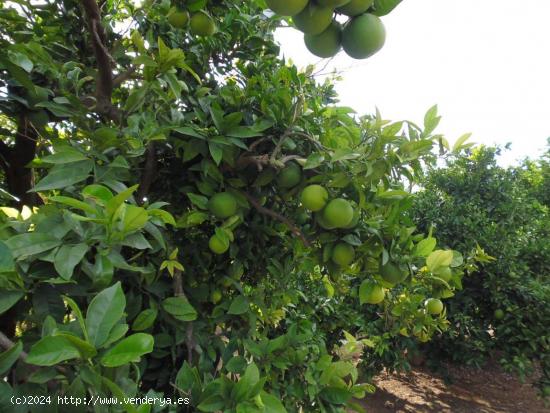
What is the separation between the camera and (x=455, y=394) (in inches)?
217

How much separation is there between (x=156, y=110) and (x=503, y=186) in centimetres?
537

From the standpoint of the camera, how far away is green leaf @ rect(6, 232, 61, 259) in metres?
0.86

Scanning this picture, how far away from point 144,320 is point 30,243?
0.48 meters

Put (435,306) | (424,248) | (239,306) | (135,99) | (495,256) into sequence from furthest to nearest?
(495,256)
(435,306)
(239,306)
(424,248)
(135,99)

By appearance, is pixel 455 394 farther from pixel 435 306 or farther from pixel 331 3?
pixel 331 3

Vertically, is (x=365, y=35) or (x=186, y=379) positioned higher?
(x=365, y=35)

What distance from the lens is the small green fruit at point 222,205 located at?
1553mm

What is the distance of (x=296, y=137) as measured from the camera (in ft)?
5.54

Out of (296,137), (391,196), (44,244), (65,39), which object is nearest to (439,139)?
(391,196)

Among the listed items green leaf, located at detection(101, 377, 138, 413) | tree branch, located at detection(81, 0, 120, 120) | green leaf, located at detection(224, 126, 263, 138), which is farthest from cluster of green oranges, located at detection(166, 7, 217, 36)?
green leaf, located at detection(101, 377, 138, 413)

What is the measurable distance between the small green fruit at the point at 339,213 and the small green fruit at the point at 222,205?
0.40 m

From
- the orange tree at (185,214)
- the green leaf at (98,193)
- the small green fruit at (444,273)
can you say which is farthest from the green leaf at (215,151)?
the small green fruit at (444,273)

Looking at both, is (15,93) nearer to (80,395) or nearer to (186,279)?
(186,279)

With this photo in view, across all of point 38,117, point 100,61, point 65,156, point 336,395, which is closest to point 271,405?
point 336,395
